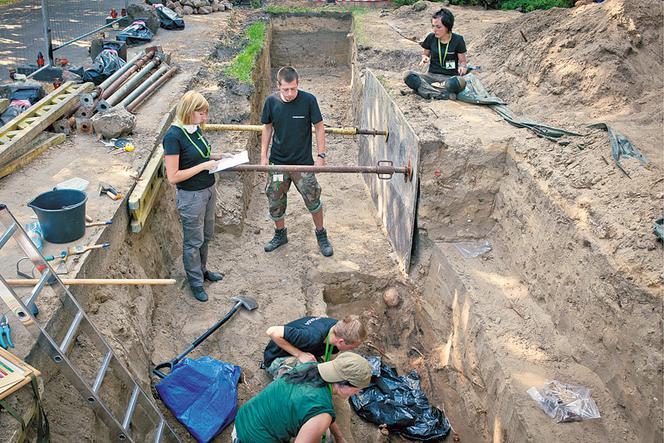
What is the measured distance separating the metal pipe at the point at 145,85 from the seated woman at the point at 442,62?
12.6 feet

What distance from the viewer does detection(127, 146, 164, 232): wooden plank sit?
535 centimetres

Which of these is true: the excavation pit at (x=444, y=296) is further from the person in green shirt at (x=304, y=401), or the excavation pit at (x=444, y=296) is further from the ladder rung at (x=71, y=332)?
the person in green shirt at (x=304, y=401)

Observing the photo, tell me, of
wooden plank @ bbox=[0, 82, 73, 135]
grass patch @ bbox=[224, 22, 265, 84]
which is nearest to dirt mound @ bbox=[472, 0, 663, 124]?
grass patch @ bbox=[224, 22, 265, 84]

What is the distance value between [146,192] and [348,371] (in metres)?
3.26

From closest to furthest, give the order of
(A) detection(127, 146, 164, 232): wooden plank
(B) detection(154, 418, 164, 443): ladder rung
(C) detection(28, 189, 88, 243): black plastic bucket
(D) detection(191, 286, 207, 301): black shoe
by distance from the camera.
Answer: (B) detection(154, 418, 164, 443): ladder rung < (C) detection(28, 189, 88, 243): black plastic bucket < (A) detection(127, 146, 164, 232): wooden plank < (D) detection(191, 286, 207, 301): black shoe

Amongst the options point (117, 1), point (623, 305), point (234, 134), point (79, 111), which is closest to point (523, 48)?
point (234, 134)

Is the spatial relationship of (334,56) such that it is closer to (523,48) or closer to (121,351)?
(523,48)

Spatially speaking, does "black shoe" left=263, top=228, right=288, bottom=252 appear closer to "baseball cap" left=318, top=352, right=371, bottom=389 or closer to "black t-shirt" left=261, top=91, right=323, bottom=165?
"black t-shirt" left=261, top=91, right=323, bottom=165

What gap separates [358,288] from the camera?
6648 millimetres

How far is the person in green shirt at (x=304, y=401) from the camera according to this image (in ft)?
10.8

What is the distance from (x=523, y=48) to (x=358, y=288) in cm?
454

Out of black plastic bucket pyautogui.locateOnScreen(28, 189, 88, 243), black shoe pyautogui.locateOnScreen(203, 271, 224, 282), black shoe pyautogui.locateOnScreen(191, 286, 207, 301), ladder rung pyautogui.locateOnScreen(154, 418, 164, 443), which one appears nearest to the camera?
ladder rung pyautogui.locateOnScreen(154, 418, 164, 443)

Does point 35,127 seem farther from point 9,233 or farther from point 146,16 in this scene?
point 146,16

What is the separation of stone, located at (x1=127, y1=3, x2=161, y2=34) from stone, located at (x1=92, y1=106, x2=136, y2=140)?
22.7 feet
